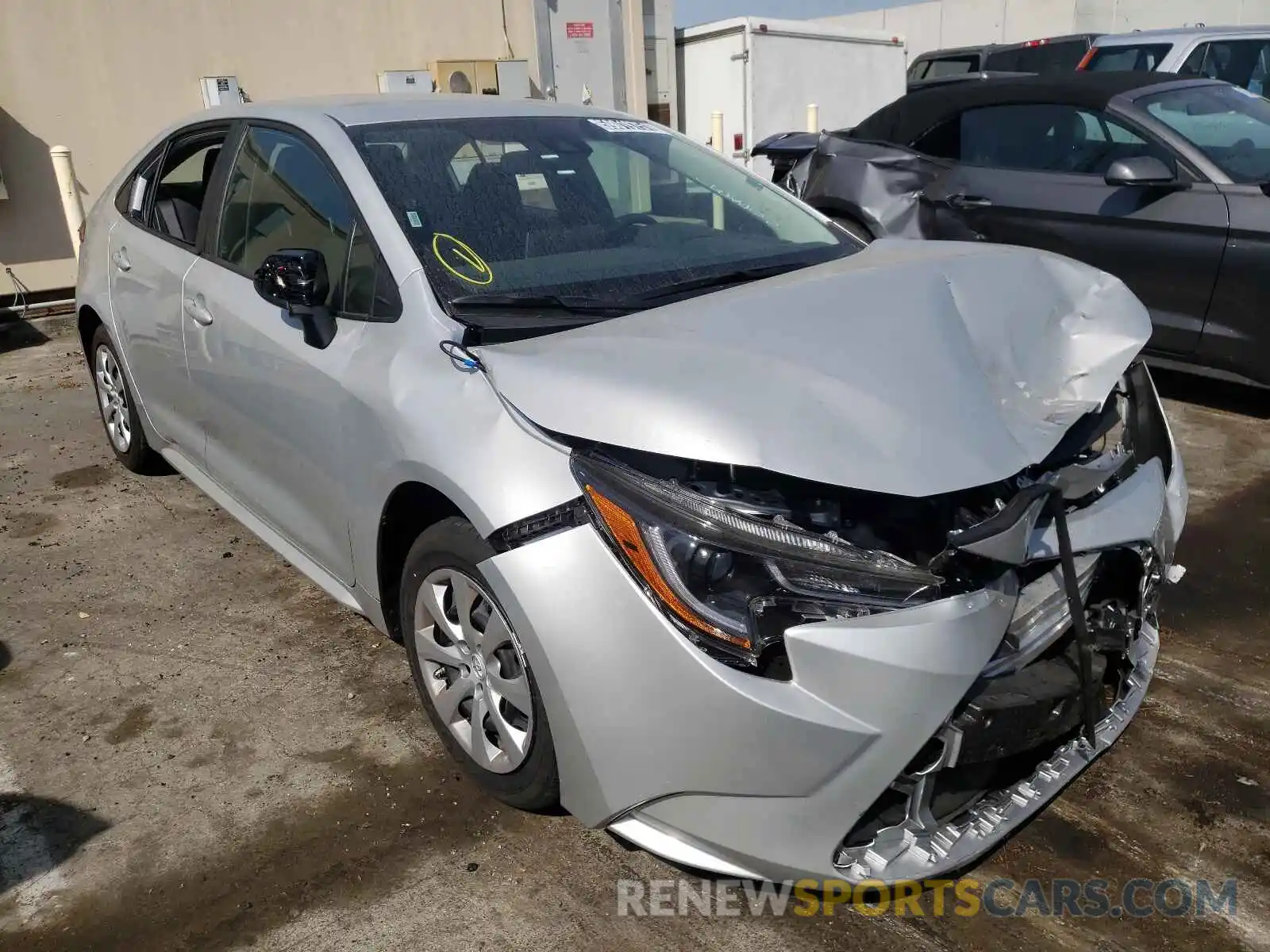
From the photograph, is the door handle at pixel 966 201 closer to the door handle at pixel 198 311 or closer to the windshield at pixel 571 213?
the windshield at pixel 571 213

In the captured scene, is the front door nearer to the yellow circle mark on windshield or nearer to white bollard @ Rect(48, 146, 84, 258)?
the yellow circle mark on windshield

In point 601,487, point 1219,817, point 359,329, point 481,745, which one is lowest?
point 1219,817

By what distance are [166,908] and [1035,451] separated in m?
2.13

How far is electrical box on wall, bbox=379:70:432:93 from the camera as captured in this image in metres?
9.28

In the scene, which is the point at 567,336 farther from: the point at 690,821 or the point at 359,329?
the point at 690,821

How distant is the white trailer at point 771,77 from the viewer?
11625mm

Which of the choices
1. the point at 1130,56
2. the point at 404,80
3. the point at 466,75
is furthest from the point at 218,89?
the point at 1130,56

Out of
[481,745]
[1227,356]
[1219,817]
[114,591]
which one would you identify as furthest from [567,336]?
[1227,356]

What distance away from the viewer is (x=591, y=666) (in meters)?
2.00

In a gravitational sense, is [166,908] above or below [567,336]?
below

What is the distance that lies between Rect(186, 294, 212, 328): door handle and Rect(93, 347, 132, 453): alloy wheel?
1.16 metres

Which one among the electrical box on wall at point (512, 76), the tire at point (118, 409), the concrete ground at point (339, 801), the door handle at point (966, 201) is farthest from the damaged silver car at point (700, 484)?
the electrical box on wall at point (512, 76)

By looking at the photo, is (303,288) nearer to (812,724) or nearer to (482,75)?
(812,724)

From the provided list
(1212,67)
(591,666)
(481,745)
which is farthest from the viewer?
(1212,67)
